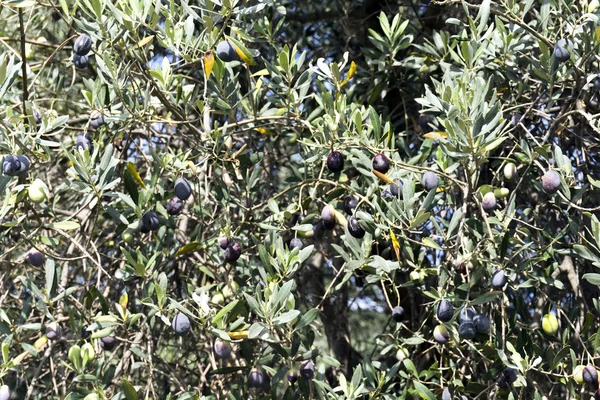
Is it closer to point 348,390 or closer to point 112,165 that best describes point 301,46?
point 112,165

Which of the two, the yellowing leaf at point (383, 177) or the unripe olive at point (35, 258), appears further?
the unripe olive at point (35, 258)

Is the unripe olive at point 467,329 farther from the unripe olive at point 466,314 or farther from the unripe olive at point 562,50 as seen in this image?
the unripe olive at point 562,50

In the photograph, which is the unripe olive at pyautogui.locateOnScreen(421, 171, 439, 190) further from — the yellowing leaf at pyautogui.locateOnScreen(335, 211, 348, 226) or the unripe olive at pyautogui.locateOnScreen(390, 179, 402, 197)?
the yellowing leaf at pyautogui.locateOnScreen(335, 211, 348, 226)

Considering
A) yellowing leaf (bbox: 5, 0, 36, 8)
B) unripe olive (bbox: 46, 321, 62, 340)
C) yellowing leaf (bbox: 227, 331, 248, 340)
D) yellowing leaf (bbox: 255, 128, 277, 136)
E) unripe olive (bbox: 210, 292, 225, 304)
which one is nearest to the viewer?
yellowing leaf (bbox: 227, 331, 248, 340)

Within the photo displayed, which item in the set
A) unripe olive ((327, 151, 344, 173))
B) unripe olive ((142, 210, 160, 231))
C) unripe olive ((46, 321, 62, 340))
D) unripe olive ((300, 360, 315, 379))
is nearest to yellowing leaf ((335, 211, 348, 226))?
unripe olive ((327, 151, 344, 173))

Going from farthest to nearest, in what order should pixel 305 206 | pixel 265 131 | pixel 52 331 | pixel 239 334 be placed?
1. pixel 265 131
2. pixel 305 206
3. pixel 52 331
4. pixel 239 334

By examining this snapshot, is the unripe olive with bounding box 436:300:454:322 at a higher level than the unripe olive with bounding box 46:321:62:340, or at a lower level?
higher

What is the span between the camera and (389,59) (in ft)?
9.32

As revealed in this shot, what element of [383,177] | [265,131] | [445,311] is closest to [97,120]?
[265,131]

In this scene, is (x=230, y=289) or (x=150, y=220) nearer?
(x=150, y=220)

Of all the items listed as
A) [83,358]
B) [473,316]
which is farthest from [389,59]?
[83,358]

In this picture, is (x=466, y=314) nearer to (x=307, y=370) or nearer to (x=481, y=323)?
(x=481, y=323)

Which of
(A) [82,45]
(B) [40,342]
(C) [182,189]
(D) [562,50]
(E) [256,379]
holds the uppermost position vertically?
(D) [562,50]

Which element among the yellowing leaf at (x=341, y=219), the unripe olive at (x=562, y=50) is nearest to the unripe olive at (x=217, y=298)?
the yellowing leaf at (x=341, y=219)
